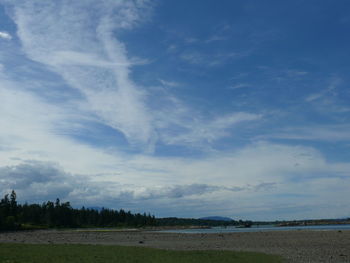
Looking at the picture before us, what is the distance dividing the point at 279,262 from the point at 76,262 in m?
17.6

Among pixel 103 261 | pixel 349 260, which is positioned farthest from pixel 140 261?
pixel 349 260

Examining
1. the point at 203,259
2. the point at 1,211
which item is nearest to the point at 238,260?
the point at 203,259

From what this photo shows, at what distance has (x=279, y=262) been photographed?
31203mm

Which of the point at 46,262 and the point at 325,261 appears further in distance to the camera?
the point at 325,261

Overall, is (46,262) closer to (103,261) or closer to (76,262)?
(76,262)

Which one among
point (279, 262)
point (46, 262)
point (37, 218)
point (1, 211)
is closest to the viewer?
point (46, 262)

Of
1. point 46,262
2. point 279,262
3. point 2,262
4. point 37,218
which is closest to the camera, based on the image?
point 2,262

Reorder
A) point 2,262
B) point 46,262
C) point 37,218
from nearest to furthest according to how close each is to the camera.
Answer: point 2,262, point 46,262, point 37,218

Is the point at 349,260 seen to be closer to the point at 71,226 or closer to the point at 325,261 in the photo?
the point at 325,261

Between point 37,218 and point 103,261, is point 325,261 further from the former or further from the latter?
point 37,218

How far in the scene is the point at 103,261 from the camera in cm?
3078

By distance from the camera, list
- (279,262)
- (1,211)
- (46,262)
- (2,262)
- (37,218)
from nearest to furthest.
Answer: (2,262), (46,262), (279,262), (1,211), (37,218)

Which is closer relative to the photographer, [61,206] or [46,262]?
[46,262]

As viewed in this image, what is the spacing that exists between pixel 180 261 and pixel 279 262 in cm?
877
